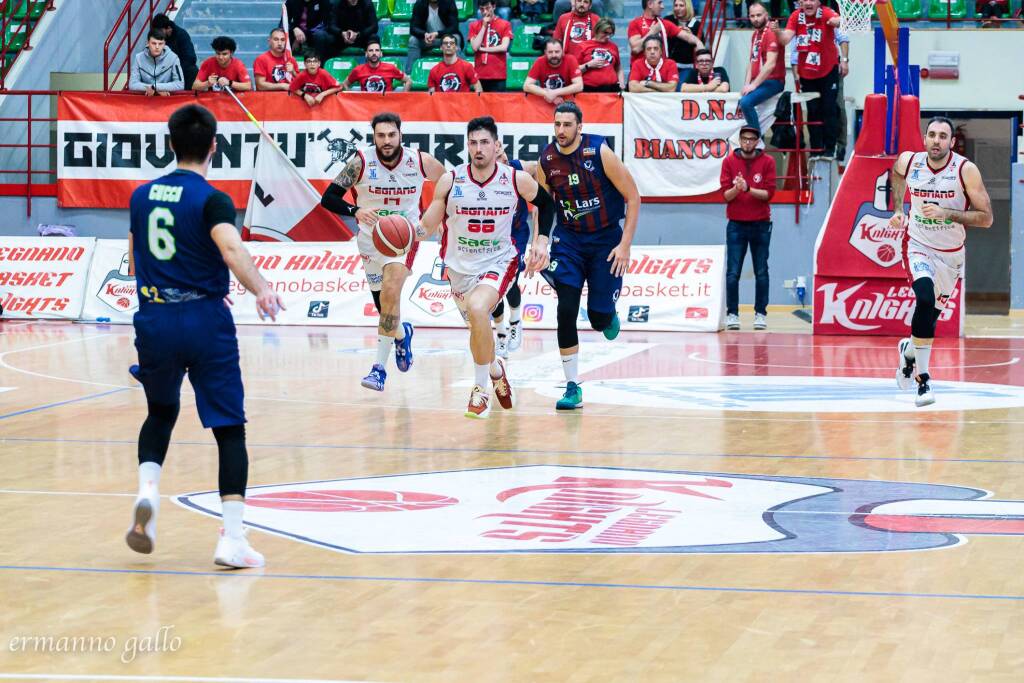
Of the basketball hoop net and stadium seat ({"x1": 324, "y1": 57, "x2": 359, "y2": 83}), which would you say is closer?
the basketball hoop net

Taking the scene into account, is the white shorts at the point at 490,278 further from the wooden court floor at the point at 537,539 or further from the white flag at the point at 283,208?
the white flag at the point at 283,208

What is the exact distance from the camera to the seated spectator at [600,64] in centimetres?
2034

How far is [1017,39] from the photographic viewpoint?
21516 mm

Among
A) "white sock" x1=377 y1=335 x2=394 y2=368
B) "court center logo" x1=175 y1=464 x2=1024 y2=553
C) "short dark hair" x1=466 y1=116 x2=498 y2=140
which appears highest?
"short dark hair" x1=466 y1=116 x2=498 y2=140

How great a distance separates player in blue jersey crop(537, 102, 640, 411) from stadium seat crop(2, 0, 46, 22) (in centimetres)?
1603

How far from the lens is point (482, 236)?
10.8 metres

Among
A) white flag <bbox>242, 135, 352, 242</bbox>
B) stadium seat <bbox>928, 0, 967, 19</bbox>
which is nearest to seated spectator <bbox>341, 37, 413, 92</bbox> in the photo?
white flag <bbox>242, 135, 352, 242</bbox>

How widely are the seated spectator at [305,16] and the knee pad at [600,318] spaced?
42.6 ft

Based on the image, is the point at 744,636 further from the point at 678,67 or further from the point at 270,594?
the point at 678,67

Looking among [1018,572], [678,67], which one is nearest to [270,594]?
[1018,572]

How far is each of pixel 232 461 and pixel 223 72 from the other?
16.2 m

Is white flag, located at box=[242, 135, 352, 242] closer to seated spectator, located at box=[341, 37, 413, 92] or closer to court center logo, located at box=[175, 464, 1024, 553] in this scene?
seated spectator, located at box=[341, 37, 413, 92]

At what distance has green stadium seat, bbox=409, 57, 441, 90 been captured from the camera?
73.0 feet

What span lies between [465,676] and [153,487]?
205cm
